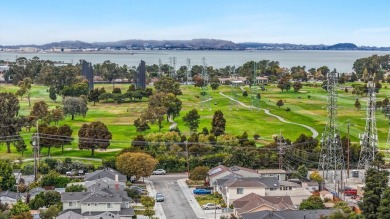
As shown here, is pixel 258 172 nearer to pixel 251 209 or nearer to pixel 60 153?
pixel 251 209

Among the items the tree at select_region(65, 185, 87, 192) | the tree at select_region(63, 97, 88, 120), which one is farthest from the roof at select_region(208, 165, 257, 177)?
the tree at select_region(63, 97, 88, 120)

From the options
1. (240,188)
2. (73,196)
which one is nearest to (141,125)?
(240,188)

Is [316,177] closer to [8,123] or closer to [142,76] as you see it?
[8,123]

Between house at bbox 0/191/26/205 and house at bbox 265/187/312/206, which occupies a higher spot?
house at bbox 0/191/26/205

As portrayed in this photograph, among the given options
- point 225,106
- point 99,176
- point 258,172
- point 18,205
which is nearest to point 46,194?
point 18,205

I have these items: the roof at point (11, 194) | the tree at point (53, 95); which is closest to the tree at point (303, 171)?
the roof at point (11, 194)

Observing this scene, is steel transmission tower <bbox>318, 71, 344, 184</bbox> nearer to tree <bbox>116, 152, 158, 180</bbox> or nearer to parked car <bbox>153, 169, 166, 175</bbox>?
parked car <bbox>153, 169, 166, 175</bbox>

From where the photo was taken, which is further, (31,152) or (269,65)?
(269,65)
